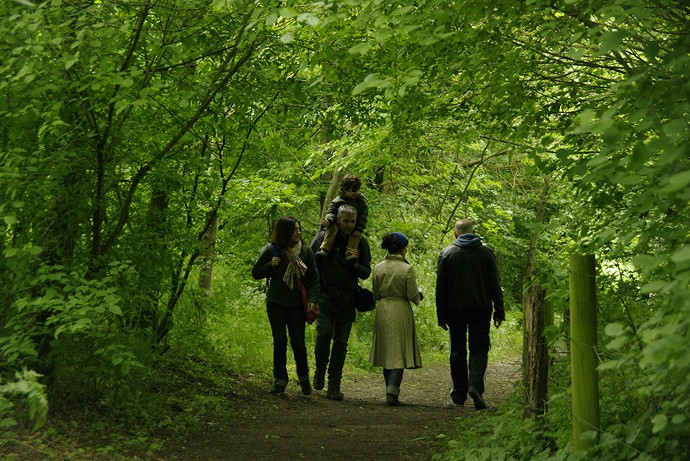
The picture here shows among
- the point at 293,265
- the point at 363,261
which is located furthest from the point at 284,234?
the point at 363,261

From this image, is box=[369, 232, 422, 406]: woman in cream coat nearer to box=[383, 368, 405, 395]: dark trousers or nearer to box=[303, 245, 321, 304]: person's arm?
box=[383, 368, 405, 395]: dark trousers

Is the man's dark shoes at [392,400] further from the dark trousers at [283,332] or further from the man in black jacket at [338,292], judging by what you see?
the dark trousers at [283,332]

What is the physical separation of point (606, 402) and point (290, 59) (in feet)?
15.6

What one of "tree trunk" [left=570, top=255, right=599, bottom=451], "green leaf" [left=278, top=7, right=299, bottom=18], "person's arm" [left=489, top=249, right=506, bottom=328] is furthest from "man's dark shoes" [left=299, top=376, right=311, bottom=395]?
"green leaf" [left=278, top=7, right=299, bottom=18]

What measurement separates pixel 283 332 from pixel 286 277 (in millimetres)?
699

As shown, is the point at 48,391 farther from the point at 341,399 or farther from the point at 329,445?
the point at 341,399

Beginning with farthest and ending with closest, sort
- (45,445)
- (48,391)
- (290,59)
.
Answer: (290,59)
(48,391)
(45,445)

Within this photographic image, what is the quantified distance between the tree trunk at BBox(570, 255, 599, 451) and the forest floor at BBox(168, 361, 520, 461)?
7.77 ft

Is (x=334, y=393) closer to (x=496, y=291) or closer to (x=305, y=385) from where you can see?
(x=305, y=385)

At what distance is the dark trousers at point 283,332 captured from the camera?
9898 mm

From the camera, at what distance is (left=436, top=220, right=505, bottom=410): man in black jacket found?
31.7 feet

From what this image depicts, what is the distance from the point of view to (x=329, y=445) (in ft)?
24.5


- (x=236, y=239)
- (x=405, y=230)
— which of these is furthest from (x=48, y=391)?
(x=405, y=230)

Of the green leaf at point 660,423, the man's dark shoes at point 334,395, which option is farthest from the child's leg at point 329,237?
the green leaf at point 660,423
